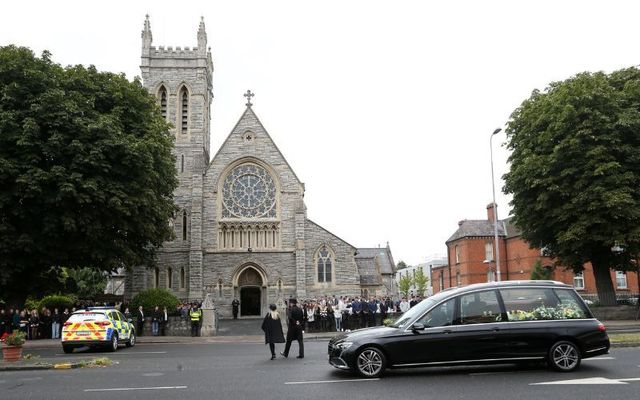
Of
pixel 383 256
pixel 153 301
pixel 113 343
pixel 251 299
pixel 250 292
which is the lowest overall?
pixel 113 343

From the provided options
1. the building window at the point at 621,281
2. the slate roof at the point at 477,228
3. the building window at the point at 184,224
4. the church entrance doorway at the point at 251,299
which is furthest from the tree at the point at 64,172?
the building window at the point at 621,281

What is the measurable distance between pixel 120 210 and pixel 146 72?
81.3 feet

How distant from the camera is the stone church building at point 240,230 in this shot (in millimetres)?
42469

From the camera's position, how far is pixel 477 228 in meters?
53.1

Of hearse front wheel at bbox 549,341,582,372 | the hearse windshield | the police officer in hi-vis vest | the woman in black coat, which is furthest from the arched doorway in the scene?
hearse front wheel at bbox 549,341,582,372

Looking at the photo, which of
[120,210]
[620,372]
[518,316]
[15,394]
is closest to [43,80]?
[120,210]

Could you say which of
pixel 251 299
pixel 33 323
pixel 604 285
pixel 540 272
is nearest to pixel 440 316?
pixel 33 323

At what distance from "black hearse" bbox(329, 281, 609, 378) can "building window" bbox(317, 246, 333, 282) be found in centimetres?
3225

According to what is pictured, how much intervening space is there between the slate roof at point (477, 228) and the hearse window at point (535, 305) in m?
42.0

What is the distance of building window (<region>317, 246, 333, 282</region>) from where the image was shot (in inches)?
1711

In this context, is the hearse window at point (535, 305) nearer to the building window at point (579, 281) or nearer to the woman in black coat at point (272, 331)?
the woman in black coat at point (272, 331)

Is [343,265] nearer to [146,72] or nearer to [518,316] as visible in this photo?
[146,72]

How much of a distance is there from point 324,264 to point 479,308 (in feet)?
108

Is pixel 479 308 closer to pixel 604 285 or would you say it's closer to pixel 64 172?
pixel 64 172
